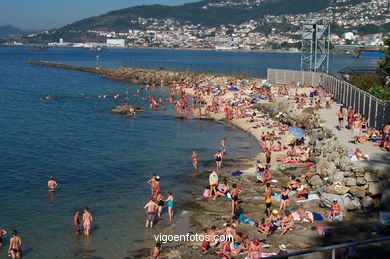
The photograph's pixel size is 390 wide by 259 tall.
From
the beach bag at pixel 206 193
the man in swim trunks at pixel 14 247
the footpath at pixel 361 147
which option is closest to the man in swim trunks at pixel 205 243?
the beach bag at pixel 206 193

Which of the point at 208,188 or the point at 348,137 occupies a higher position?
the point at 348,137

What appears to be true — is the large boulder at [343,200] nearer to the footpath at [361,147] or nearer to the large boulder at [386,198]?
the large boulder at [386,198]

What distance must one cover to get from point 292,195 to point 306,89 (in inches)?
1173

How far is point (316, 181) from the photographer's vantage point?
785 inches

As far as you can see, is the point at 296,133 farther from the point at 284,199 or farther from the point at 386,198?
the point at 386,198

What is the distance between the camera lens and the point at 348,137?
78.2 feet

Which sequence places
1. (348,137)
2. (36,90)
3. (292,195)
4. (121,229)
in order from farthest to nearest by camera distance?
1. (36,90)
2. (348,137)
3. (292,195)
4. (121,229)

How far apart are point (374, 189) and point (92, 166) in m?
15.4

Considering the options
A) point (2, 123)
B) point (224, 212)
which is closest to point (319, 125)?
point (224, 212)

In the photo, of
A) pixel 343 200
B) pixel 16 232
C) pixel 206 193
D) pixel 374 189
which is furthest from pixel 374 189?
pixel 16 232

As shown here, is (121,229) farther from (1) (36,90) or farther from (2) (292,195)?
(1) (36,90)

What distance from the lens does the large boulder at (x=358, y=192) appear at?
16.9 meters

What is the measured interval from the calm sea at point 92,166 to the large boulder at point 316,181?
531 centimetres

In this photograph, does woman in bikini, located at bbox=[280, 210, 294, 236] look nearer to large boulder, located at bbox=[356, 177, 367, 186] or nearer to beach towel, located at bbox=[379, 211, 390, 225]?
beach towel, located at bbox=[379, 211, 390, 225]
